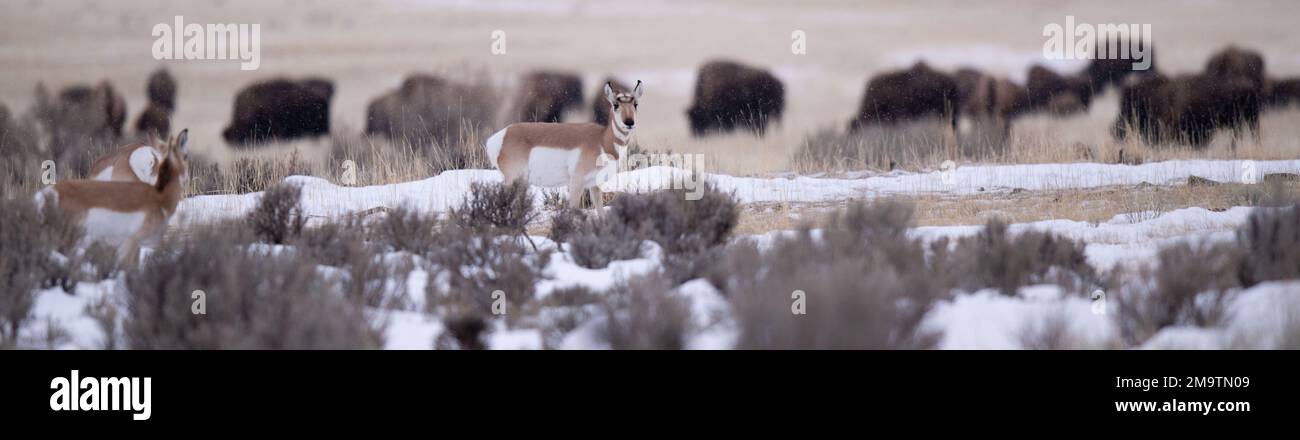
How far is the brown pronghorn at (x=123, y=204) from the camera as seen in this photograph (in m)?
8.34

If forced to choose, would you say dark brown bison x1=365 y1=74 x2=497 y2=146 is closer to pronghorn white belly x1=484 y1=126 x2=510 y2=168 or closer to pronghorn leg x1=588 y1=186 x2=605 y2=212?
pronghorn white belly x1=484 y1=126 x2=510 y2=168

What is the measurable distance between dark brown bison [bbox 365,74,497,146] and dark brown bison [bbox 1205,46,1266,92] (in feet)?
46.0

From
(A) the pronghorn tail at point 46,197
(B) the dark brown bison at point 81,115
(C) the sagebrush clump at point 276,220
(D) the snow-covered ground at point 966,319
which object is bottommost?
(D) the snow-covered ground at point 966,319

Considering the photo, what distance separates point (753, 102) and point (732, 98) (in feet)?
1.37

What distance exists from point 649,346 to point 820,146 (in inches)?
592

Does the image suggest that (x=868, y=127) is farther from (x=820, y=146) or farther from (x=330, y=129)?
(x=330, y=129)

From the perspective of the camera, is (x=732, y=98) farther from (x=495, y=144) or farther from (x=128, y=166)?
(x=128, y=166)

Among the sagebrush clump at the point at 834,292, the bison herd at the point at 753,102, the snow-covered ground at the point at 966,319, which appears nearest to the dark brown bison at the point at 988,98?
the bison herd at the point at 753,102

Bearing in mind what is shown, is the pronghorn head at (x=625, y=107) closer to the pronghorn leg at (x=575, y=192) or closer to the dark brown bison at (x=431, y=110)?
the pronghorn leg at (x=575, y=192)

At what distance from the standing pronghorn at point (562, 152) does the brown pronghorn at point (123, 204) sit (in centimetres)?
447

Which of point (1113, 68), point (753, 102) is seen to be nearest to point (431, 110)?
point (753, 102)

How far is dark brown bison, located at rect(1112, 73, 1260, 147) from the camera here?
21594 millimetres

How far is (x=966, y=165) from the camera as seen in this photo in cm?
1830
